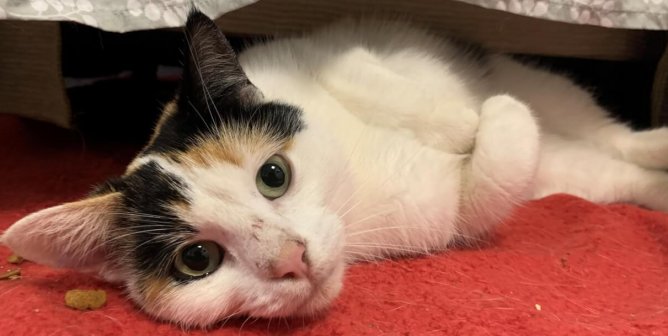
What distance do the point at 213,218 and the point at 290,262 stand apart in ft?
0.50

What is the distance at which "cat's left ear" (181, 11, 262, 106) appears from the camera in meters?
1.03

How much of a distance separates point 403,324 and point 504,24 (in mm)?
1064

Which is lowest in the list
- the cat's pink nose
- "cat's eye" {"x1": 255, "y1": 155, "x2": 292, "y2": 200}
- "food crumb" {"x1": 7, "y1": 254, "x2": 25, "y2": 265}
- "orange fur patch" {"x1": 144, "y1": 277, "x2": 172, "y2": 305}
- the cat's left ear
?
"food crumb" {"x1": 7, "y1": 254, "x2": 25, "y2": 265}

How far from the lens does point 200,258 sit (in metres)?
0.96

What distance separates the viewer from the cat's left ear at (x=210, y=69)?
103 centimetres

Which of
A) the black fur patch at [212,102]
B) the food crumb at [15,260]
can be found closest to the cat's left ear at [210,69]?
the black fur patch at [212,102]

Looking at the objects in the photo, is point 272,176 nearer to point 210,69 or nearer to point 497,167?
point 210,69

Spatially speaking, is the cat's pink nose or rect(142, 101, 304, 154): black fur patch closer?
the cat's pink nose

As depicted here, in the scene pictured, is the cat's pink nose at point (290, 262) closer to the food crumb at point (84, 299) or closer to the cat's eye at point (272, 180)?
the cat's eye at point (272, 180)

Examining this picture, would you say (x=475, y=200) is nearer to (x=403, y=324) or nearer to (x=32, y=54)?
(x=403, y=324)

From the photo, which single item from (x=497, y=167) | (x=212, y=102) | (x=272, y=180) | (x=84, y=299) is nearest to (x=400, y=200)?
(x=497, y=167)

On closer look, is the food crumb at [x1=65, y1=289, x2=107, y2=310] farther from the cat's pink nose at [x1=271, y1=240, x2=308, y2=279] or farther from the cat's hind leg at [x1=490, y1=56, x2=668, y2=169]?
the cat's hind leg at [x1=490, y1=56, x2=668, y2=169]


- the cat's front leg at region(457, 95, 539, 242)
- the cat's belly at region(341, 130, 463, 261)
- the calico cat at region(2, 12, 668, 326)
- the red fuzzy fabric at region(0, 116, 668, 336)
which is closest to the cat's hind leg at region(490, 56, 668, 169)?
the calico cat at region(2, 12, 668, 326)

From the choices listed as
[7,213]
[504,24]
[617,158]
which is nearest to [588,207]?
[617,158]
